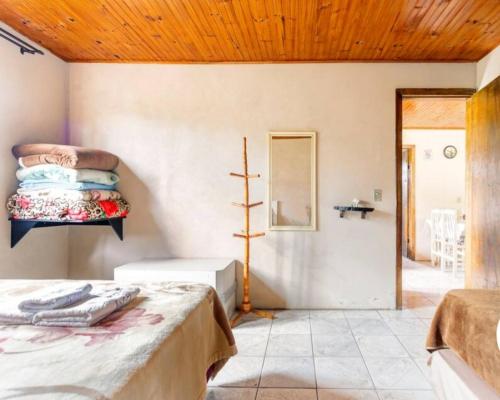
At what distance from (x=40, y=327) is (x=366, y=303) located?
2804 millimetres

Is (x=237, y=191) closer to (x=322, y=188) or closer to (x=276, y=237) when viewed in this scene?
(x=276, y=237)

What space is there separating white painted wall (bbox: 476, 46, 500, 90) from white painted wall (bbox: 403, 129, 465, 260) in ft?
9.31

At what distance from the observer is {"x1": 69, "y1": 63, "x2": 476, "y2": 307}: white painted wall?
3109 millimetres

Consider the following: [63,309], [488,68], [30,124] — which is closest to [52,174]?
[30,124]

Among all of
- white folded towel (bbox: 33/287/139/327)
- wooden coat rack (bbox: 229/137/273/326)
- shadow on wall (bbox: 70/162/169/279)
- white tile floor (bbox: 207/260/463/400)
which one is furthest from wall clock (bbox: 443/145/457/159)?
white folded towel (bbox: 33/287/139/327)

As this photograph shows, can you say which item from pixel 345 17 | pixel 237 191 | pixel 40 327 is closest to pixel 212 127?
pixel 237 191

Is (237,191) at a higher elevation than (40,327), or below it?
higher

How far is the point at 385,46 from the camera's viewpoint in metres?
2.79

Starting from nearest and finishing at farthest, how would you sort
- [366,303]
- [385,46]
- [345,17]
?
[345,17] → [385,46] → [366,303]

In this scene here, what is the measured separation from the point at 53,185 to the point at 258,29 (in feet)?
6.76

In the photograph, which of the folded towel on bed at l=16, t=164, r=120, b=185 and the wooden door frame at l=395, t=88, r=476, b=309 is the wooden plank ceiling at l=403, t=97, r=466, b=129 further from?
the folded towel on bed at l=16, t=164, r=120, b=185

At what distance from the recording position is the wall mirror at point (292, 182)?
313cm

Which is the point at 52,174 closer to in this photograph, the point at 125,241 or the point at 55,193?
the point at 55,193

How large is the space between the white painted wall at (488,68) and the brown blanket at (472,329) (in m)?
2.21
